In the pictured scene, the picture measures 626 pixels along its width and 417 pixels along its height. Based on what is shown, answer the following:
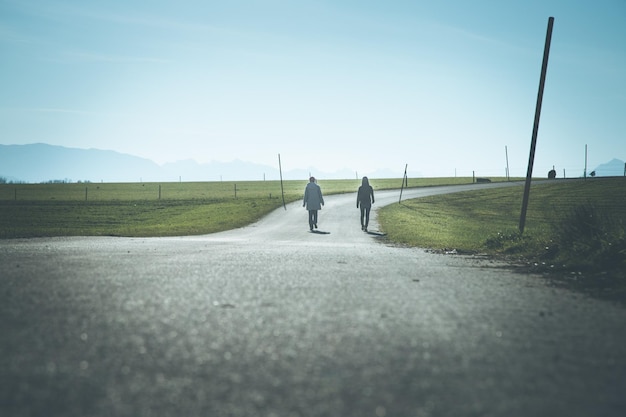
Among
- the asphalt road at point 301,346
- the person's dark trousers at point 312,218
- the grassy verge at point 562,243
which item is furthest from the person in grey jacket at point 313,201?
the asphalt road at point 301,346

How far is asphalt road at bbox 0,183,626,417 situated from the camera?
331 cm

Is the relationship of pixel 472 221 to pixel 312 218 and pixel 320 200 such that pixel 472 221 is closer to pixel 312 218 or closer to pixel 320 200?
pixel 320 200

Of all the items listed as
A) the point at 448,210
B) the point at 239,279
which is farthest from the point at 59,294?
the point at 448,210

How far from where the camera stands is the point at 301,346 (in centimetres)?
455

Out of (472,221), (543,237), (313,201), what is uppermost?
(313,201)

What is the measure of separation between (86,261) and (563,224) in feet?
34.0

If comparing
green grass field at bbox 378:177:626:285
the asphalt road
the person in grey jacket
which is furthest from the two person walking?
the asphalt road

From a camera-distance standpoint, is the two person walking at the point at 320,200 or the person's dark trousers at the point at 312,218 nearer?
the two person walking at the point at 320,200

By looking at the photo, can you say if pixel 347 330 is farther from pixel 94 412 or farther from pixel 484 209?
pixel 484 209

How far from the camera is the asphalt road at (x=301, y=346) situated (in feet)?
10.9

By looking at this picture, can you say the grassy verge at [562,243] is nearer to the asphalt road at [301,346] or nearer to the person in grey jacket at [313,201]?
the asphalt road at [301,346]

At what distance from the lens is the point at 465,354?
14.2 ft

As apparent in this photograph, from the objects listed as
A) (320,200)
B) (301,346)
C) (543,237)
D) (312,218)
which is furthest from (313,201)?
(301,346)

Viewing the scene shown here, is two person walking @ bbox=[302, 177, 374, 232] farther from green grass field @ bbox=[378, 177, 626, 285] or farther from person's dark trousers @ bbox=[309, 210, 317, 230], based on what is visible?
green grass field @ bbox=[378, 177, 626, 285]
